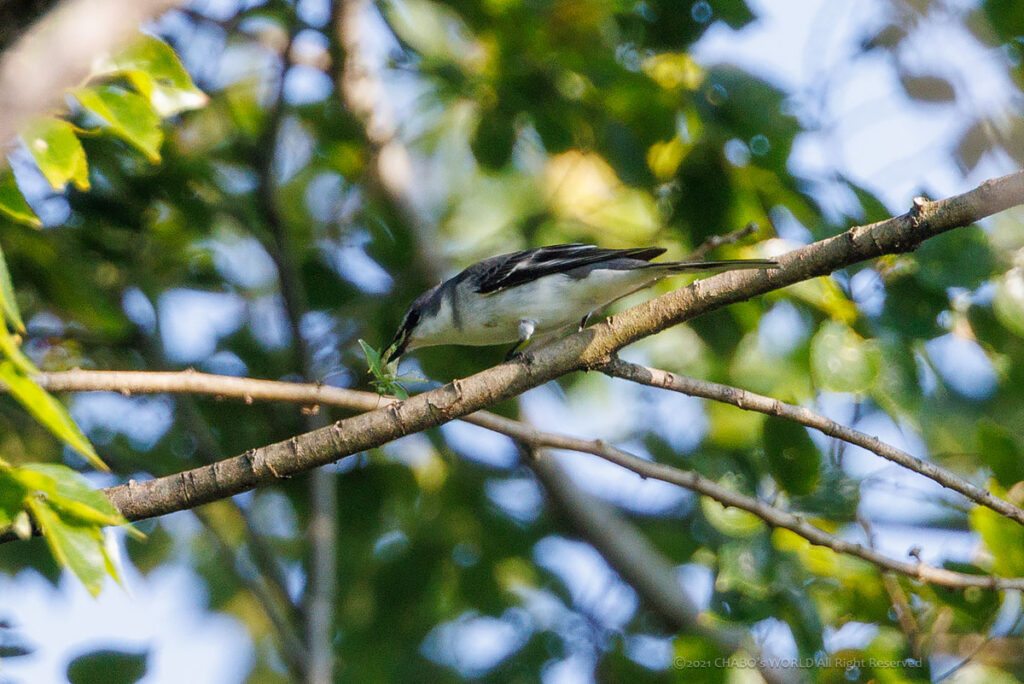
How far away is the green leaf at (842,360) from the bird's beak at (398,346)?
227cm

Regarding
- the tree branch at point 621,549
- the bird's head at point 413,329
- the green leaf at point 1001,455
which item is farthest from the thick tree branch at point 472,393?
the tree branch at point 621,549

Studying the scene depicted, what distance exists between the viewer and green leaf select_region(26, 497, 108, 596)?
6.18ft

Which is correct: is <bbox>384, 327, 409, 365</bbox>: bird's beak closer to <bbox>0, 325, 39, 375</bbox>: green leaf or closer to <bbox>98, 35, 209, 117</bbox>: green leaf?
<bbox>98, 35, 209, 117</bbox>: green leaf

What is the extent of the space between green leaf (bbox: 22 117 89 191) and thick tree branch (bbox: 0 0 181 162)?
93 centimetres

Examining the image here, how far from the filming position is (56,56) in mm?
1372

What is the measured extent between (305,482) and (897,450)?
13.7 feet

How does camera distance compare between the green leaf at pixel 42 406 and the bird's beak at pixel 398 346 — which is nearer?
the green leaf at pixel 42 406

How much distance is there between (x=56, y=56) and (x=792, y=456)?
11.1 feet

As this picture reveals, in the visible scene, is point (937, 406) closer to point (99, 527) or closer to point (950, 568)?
point (950, 568)

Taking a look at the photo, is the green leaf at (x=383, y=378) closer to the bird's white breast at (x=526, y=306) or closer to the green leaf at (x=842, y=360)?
the bird's white breast at (x=526, y=306)

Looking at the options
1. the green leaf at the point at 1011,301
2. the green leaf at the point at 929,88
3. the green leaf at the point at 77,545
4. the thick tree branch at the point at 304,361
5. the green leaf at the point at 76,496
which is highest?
the green leaf at the point at 929,88

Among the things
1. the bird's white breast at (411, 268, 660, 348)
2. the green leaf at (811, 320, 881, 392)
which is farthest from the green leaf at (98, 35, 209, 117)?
the green leaf at (811, 320, 881, 392)

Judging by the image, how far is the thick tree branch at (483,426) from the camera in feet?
9.62

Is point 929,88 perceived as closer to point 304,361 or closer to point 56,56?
point 56,56
